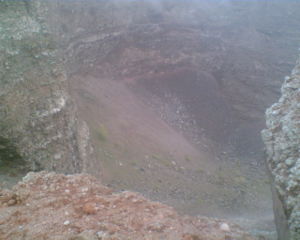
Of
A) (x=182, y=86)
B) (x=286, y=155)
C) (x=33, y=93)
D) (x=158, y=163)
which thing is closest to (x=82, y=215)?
(x=286, y=155)

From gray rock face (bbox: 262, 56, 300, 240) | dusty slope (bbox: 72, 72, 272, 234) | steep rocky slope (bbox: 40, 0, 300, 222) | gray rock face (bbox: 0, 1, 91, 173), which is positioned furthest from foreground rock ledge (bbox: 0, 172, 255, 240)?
steep rocky slope (bbox: 40, 0, 300, 222)

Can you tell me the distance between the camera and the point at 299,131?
4879mm

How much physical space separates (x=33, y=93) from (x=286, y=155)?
555 centimetres

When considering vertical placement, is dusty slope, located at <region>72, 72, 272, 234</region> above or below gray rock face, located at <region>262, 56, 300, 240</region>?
below

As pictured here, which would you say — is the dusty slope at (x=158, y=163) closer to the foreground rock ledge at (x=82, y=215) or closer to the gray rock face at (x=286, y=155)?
the gray rock face at (x=286, y=155)

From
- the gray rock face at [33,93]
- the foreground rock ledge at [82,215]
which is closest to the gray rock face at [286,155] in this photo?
the foreground rock ledge at [82,215]

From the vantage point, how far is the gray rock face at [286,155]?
14.0ft

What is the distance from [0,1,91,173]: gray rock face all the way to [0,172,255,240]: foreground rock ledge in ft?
6.90

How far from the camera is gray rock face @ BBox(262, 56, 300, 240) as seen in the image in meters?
4.25

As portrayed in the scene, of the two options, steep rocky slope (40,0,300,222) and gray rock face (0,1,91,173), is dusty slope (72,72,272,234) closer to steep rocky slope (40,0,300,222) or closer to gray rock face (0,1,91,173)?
steep rocky slope (40,0,300,222)

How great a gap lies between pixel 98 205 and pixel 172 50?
17386 mm

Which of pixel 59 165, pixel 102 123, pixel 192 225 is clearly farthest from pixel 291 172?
pixel 102 123

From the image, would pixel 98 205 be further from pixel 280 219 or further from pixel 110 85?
pixel 110 85

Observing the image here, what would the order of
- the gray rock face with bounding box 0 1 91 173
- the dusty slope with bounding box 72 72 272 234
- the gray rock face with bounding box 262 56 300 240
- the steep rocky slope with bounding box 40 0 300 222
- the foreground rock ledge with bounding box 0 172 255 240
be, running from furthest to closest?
1. the steep rocky slope with bounding box 40 0 300 222
2. the dusty slope with bounding box 72 72 272 234
3. the gray rock face with bounding box 0 1 91 173
4. the gray rock face with bounding box 262 56 300 240
5. the foreground rock ledge with bounding box 0 172 255 240
